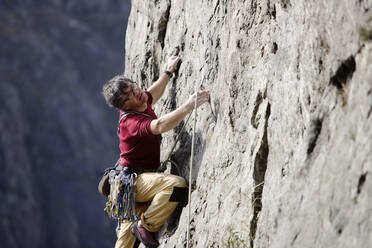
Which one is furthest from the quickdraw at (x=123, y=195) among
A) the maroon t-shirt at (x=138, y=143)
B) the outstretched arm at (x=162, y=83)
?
the outstretched arm at (x=162, y=83)

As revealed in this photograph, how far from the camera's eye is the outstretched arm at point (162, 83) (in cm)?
523

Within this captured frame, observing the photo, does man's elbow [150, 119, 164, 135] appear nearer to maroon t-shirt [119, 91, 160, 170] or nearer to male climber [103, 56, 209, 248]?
male climber [103, 56, 209, 248]

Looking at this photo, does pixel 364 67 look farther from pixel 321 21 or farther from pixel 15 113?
pixel 15 113

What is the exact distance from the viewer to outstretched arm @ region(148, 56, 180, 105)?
5.23 meters

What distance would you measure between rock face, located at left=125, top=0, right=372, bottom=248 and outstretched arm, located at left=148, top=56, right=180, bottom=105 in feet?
0.35

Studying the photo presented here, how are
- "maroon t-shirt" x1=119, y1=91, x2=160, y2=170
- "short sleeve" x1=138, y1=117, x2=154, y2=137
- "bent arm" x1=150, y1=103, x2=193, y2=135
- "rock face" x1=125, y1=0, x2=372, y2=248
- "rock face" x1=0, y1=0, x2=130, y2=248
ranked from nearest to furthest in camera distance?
1. "rock face" x1=125, y1=0, x2=372, y2=248
2. "bent arm" x1=150, y1=103, x2=193, y2=135
3. "short sleeve" x1=138, y1=117, x2=154, y2=137
4. "maroon t-shirt" x1=119, y1=91, x2=160, y2=170
5. "rock face" x1=0, y1=0, x2=130, y2=248

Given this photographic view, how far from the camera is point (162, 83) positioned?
5.27m

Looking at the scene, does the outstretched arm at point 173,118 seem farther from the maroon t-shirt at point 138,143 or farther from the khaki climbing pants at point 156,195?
the khaki climbing pants at point 156,195

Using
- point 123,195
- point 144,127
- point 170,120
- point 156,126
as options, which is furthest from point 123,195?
point 170,120

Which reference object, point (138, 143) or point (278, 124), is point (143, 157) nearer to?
point (138, 143)

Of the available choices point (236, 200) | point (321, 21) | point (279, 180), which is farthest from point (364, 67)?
point (236, 200)

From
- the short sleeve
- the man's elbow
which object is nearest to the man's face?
the short sleeve

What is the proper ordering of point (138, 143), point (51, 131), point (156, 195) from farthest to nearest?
point (51, 131), point (138, 143), point (156, 195)

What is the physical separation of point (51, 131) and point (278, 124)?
28374mm
